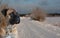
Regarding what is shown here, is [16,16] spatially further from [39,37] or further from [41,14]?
[41,14]

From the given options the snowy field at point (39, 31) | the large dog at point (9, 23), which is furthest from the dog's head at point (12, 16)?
the snowy field at point (39, 31)

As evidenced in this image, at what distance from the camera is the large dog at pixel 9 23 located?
31.4 ft

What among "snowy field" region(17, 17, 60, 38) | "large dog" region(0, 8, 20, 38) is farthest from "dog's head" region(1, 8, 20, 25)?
"snowy field" region(17, 17, 60, 38)

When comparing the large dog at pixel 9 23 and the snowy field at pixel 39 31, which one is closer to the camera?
the large dog at pixel 9 23

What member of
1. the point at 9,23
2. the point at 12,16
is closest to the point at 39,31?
the point at 12,16

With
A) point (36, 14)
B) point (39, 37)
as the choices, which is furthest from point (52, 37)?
point (36, 14)

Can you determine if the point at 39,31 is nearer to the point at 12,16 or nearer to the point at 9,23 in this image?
the point at 12,16

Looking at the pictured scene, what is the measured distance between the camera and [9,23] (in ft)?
32.9

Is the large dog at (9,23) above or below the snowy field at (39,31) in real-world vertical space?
above

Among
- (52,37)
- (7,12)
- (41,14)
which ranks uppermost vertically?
(7,12)

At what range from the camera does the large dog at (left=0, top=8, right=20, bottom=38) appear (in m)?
9.56

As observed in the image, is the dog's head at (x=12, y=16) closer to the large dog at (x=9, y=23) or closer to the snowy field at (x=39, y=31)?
the large dog at (x=9, y=23)

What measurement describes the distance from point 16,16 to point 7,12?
1.55ft

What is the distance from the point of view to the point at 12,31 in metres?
9.67
